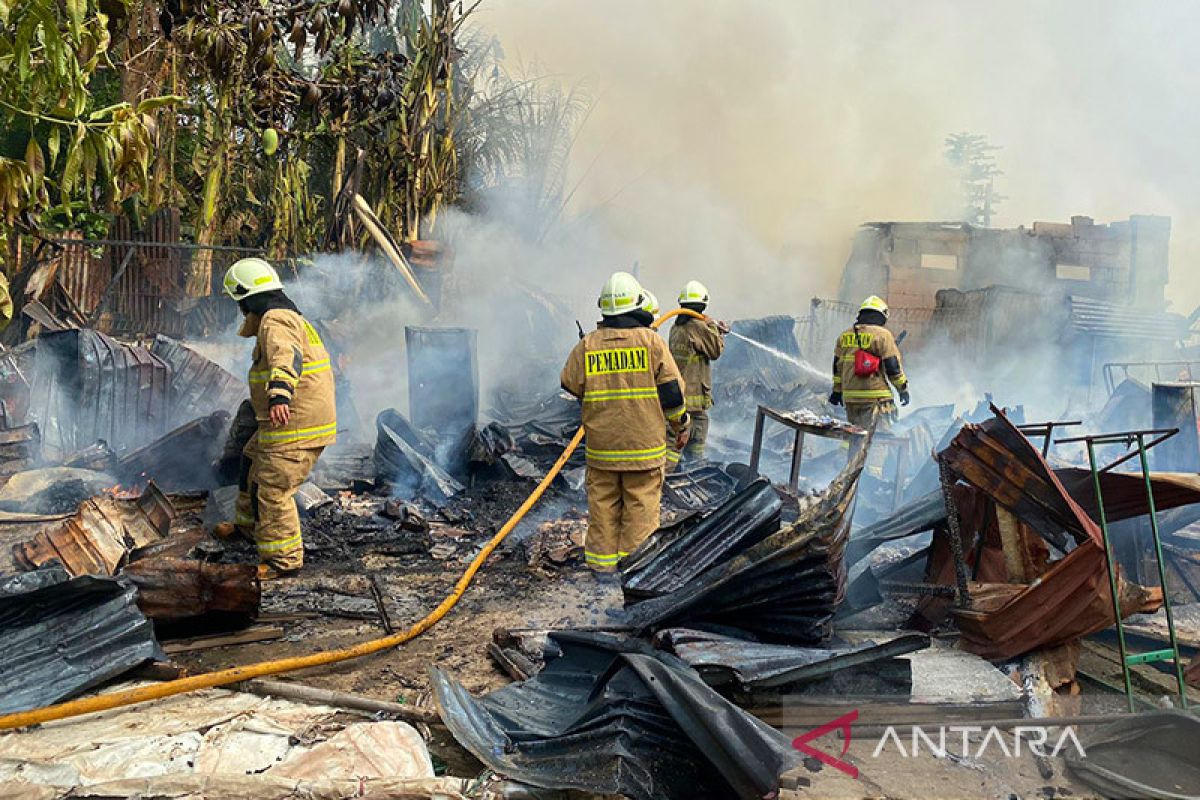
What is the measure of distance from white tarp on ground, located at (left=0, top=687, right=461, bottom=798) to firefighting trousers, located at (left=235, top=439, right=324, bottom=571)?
6.06ft

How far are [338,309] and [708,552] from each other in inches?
309

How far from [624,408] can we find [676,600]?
63.7 inches

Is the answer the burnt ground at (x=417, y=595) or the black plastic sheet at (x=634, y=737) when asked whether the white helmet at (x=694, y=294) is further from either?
the black plastic sheet at (x=634, y=737)

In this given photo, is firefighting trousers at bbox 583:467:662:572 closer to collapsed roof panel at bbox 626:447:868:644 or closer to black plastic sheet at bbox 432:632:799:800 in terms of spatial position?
collapsed roof panel at bbox 626:447:868:644

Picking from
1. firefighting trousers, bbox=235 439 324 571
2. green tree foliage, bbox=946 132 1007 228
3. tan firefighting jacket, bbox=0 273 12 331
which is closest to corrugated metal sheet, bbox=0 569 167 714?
tan firefighting jacket, bbox=0 273 12 331

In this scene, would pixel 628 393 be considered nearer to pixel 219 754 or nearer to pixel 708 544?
pixel 708 544

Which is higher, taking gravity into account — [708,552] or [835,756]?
[708,552]

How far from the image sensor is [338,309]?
10.5 meters

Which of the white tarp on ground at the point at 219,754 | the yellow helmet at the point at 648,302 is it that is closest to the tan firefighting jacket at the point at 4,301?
the white tarp on ground at the point at 219,754

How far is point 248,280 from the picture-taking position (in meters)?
5.01

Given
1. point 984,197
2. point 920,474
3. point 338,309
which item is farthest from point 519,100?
point 984,197

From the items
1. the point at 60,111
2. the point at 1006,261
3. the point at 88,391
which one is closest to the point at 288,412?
the point at 60,111

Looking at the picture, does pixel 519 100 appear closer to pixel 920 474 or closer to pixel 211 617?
pixel 920 474

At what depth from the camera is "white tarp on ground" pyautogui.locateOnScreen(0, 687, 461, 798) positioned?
238 cm
